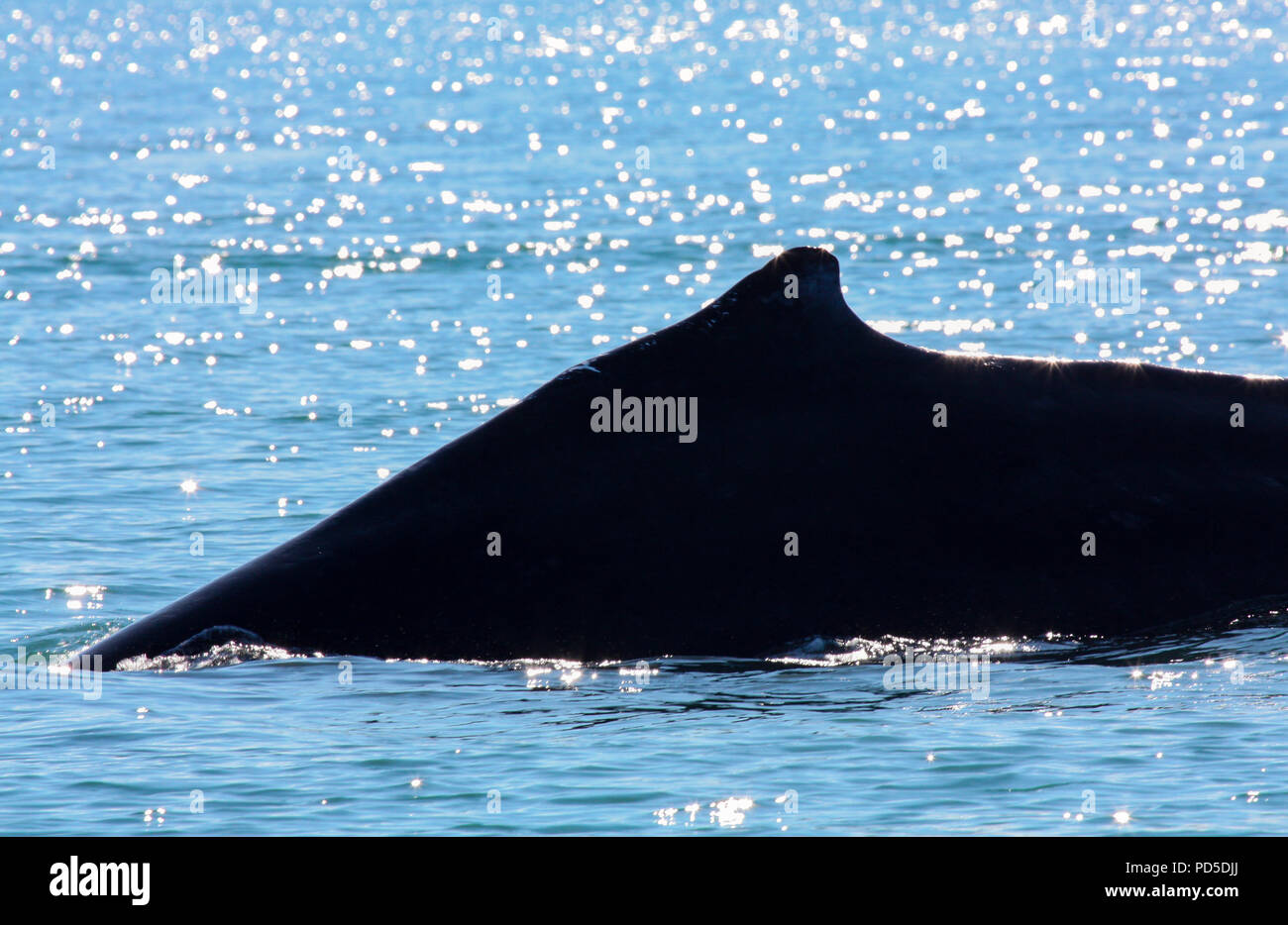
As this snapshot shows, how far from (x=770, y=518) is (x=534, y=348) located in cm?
1558

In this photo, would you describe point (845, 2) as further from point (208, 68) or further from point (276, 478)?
point (276, 478)

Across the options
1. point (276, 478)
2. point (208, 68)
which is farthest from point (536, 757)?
point (208, 68)

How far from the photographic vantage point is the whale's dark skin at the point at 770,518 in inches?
366

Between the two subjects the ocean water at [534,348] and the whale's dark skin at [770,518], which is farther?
the whale's dark skin at [770,518]

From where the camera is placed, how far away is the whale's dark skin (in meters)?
9.29

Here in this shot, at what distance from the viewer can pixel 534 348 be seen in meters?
24.7

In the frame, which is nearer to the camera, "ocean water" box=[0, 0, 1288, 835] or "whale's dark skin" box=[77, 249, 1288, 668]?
"ocean water" box=[0, 0, 1288, 835]

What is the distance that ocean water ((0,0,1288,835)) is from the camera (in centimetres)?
874

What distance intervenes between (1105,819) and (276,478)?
1042cm

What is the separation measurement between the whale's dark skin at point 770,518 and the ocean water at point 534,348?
25 centimetres

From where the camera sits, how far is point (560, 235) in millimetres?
35531

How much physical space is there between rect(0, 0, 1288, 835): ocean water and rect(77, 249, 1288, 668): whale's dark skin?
251 millimetres

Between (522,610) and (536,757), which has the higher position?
(522,610)

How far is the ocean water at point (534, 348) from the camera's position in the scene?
28.7ft
